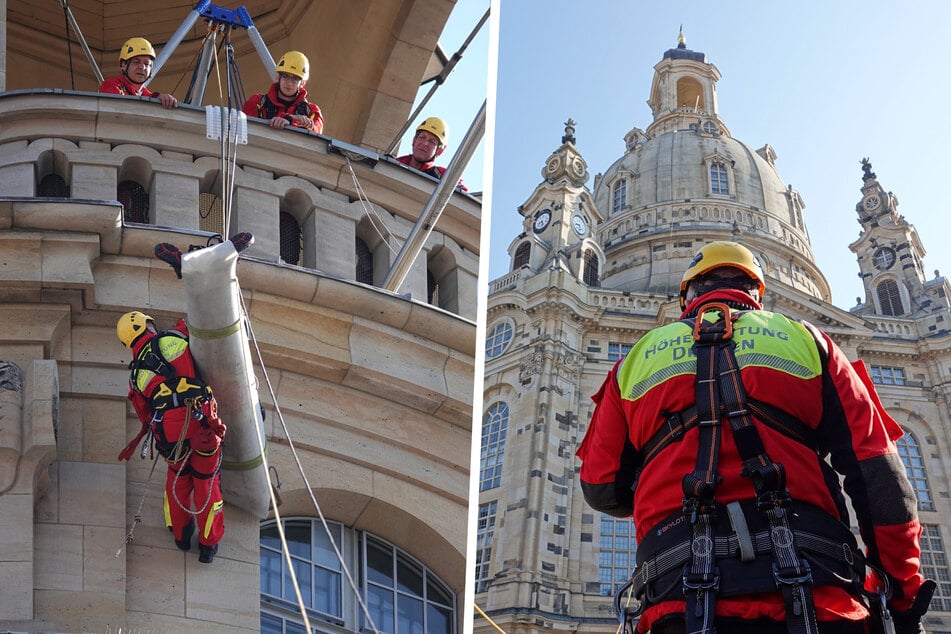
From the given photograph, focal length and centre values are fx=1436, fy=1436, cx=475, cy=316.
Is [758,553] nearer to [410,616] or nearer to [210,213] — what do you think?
[410,616]

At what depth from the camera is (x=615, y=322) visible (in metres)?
66.3

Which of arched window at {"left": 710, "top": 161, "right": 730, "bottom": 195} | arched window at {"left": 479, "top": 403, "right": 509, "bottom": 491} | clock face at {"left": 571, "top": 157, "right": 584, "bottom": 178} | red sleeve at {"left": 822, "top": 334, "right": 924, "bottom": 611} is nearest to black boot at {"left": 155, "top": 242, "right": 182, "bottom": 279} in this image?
red sleeve at {"left": 822, "top": 334, "right": 924, "bottom": 611}

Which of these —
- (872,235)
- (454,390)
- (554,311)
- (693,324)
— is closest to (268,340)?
(454,390)

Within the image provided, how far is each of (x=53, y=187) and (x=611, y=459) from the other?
12106 mm

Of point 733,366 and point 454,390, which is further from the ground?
point 454,390

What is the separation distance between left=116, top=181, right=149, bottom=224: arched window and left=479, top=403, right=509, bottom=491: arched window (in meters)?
45.6

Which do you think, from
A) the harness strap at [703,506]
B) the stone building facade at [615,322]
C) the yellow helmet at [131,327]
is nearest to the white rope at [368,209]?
the yellow helmet at [131,327]

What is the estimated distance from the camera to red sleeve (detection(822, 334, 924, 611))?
520 centimetres

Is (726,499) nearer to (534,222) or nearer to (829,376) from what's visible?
(829,376)

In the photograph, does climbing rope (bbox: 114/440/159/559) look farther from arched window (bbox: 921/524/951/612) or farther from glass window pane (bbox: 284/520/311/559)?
arched window (bbox: 921/524/951/612)

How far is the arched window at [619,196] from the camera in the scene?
85000 millimetres

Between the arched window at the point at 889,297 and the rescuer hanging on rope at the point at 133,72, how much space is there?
62247 millimetres

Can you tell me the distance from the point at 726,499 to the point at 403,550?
1000 centimetres

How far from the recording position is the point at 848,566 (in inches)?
196
